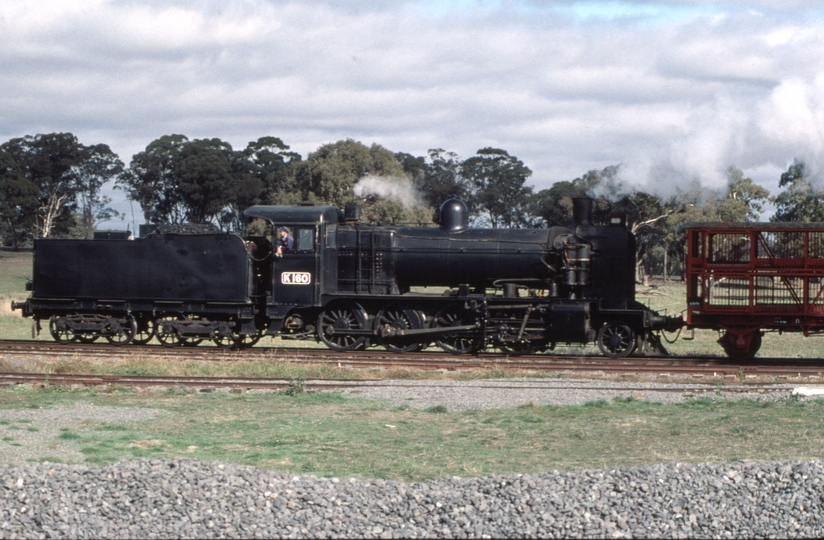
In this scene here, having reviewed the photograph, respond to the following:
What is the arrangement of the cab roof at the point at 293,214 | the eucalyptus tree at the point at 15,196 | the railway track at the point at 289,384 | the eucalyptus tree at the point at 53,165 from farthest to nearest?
1. the eucalyptus tree at the point at 53,165
2. the eucalyptus tree at the point at 15,196
3. the cab roof at the point at 293,214
4. the railway track at the point at 289,384

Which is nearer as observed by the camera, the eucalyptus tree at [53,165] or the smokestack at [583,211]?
the smokestack at [583,211]

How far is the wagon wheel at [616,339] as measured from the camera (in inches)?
781

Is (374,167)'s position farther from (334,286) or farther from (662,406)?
(662,406)

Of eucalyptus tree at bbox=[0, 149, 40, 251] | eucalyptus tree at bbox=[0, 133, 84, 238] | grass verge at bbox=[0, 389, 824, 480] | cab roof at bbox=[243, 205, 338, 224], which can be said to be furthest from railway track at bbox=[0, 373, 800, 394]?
eucalyptus tree at bbox=[0, 133, 84, 238]

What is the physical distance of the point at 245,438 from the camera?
10.5 m

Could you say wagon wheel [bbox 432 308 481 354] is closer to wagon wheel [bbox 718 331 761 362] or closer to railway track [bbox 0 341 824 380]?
railway track [bbox 0 341 824 380]

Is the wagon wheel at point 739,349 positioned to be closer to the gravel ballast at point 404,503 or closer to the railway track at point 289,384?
the railway track at point 289,384

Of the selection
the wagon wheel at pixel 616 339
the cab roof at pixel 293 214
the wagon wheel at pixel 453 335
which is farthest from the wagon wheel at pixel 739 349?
the cab roof at pixel 293 214

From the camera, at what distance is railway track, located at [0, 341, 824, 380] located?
57.4 ft

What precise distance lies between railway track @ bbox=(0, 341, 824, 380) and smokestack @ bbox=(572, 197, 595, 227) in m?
3.13

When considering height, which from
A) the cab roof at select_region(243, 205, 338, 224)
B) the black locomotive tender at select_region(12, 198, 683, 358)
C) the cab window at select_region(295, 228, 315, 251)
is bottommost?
the black locomotive tender at select_region(12, 198, 683, 358)

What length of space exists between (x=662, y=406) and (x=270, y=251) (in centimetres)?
1108

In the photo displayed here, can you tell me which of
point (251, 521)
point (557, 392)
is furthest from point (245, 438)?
point (557, 392)

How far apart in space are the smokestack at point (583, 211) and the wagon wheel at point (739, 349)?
4.07 metres
